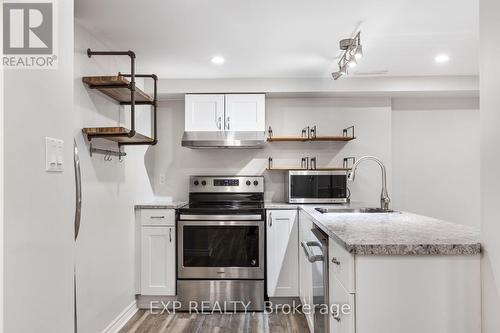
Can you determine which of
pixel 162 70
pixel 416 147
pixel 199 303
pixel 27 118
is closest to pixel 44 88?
pixel 27 118

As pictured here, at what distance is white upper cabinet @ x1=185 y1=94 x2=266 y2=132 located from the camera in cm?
356

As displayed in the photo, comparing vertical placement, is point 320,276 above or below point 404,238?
below

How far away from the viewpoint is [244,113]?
357 cm

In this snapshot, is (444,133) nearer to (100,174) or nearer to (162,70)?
(162,70)

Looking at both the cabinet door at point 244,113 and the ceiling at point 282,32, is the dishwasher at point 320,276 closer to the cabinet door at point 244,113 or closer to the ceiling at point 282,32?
the ceiling at point 282,32

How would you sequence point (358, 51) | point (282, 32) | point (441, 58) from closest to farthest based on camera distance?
point (358, 51), point (282, 32), point (441, 58)

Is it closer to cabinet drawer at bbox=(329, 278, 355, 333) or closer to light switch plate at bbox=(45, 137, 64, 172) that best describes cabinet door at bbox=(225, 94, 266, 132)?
cabinet drawer at bbox=(329, 278, 355, 333)

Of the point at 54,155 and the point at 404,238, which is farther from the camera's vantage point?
the point at 404,238

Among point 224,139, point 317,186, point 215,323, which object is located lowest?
point 215,323

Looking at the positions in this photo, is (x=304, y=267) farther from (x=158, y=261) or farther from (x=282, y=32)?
(x=282, y=32)

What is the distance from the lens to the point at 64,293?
3.86 feet

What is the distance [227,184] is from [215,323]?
1.42 meters

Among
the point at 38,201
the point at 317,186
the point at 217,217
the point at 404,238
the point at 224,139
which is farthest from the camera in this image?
the point at 317,186

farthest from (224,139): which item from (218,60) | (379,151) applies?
(379,151)
